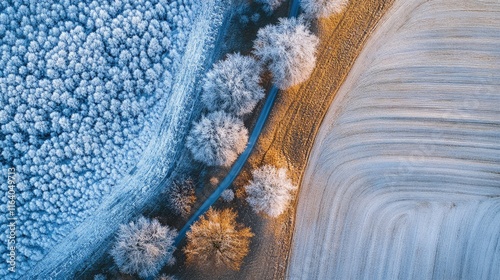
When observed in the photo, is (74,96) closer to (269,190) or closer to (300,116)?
(269,190)

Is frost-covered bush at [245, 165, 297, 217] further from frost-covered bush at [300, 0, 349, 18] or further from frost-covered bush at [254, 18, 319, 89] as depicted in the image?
frost-covered bush at [300, 0, 349, 18]

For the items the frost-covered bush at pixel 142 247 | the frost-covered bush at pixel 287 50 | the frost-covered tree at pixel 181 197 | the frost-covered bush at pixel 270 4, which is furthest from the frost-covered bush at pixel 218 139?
the frost-covered bush at pixel 270 4

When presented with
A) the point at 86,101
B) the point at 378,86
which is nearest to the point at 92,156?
the point at 86,101

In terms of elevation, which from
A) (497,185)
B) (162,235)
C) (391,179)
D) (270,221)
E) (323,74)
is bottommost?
(162,235)

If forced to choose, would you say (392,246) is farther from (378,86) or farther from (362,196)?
(378,86)

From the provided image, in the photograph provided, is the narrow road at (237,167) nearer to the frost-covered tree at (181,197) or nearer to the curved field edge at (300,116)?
the curved field edge at (300,116)

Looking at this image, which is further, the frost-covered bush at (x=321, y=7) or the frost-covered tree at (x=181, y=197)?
the frost-covered bush at (x=321, y=7)
